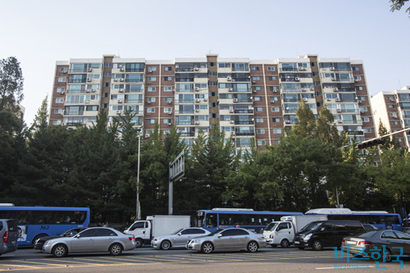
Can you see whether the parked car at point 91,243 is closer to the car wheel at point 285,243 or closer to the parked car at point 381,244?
the parked car at point 381,244

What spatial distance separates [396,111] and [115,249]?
75.9m

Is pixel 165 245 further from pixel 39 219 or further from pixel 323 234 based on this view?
pixel 39 219

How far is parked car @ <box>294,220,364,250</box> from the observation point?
1867cm

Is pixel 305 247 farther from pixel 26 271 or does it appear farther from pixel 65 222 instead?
pixel 65 222

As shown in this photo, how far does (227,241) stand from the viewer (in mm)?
16734

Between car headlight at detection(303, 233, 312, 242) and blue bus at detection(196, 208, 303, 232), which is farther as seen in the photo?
blue bus at detection(196, 208, 303, 232)

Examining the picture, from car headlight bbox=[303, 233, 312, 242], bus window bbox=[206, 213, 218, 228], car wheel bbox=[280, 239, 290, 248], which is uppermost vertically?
bus window bbox=[206, 213, 218, 228]

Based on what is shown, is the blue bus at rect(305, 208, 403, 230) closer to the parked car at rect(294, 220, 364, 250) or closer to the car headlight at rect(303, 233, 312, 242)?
the parked car at rect(294, 220, 364, 250)

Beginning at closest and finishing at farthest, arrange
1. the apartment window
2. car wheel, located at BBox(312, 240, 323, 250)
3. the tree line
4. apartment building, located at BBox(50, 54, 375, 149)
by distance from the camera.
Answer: car wheel, located at BBox(312, 240, 323, 250) → the tree line → apartment building, located at BBox(50, 54, 375, 149) → the apartment window

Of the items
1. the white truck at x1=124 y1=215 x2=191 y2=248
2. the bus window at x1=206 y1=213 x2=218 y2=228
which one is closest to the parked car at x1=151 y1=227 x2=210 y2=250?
the white truck at x1=124 y1=215 x2=191 y2=248

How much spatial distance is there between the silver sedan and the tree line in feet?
49.9

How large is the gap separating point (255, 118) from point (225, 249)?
4560 centimetres

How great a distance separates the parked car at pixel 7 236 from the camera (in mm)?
13211

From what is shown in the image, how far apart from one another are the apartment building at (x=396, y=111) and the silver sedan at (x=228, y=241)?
64478 mm
